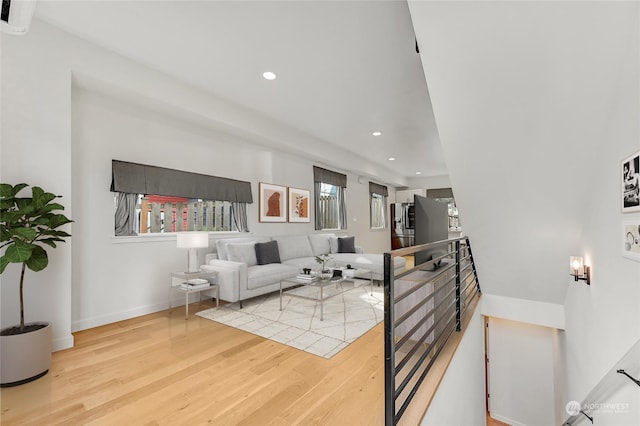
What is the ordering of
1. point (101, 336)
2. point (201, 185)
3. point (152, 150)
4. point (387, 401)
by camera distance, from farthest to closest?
point (201, 185) → point (152, 150) → point (101, 336) → point (387, 401)

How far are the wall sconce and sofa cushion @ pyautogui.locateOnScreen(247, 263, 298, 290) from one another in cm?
325

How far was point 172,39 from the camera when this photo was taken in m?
2.63

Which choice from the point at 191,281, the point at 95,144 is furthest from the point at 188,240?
the point at 95,144

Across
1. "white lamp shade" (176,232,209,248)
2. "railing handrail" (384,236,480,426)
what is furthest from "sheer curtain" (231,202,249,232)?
"railing handrail" (384,236,480,426)

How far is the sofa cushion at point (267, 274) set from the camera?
12.6ft

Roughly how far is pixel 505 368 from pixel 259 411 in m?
3.62

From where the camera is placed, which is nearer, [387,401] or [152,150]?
[387,401]

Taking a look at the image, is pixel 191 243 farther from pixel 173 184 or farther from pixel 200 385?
pixel 200 385

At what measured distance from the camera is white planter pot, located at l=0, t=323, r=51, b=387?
199cm

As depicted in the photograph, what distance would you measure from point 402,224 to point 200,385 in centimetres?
822

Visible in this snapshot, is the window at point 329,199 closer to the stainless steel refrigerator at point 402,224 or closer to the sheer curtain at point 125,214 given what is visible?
the stainless steel refrigerator at point 402,224

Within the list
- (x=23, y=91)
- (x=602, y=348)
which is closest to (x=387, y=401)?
(x=602, y=348)

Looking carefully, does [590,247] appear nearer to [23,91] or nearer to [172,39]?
[172,39]

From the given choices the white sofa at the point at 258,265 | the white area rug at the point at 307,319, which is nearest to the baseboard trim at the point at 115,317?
the white area rug at the point at 307,319
